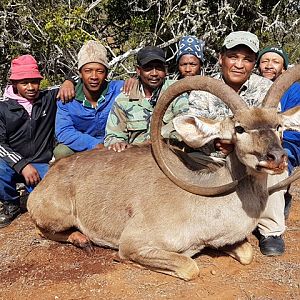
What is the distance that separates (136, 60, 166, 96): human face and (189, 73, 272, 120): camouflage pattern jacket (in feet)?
3.21

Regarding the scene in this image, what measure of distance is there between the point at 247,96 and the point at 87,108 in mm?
2834

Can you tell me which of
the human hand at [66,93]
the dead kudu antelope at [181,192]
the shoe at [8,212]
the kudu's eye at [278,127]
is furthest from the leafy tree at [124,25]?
the kudu's eye at [278,127]

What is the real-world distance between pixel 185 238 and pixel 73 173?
2020 mm

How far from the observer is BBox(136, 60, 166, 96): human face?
7.56 metres

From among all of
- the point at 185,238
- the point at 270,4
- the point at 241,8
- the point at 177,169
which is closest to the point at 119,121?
the point at 177,169

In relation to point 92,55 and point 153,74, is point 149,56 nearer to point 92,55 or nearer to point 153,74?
point 153,74

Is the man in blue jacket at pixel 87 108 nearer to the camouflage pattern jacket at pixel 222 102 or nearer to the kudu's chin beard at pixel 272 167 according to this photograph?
the camouflage pattern jacket at pixel 222 102

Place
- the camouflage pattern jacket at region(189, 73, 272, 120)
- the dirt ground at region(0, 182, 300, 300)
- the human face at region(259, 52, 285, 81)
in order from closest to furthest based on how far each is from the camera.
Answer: the dirt ground at region(0, 182, 300, 300), the camouflage pattern jacket at region(189, 73, 272, 120), the human face at region(259, 52, 285, 81)

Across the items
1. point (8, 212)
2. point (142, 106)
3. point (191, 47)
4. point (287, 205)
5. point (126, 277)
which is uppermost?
point (191, 47)

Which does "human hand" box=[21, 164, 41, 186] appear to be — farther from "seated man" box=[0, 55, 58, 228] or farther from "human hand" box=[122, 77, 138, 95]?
"human hand" box=[122, 77, 138, 95]

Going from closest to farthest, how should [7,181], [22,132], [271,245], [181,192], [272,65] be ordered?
[181,192] → [271,245] → [7,181] → [22,132] → [272,65]

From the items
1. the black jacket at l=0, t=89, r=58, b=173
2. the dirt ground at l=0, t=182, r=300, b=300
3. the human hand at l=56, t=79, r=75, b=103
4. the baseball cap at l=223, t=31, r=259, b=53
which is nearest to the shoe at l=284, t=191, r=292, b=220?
the dirt ground at l=0, t=182, r=300, b=300

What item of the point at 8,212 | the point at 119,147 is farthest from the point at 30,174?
the point at 119,147

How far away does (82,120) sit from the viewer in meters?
8.21
